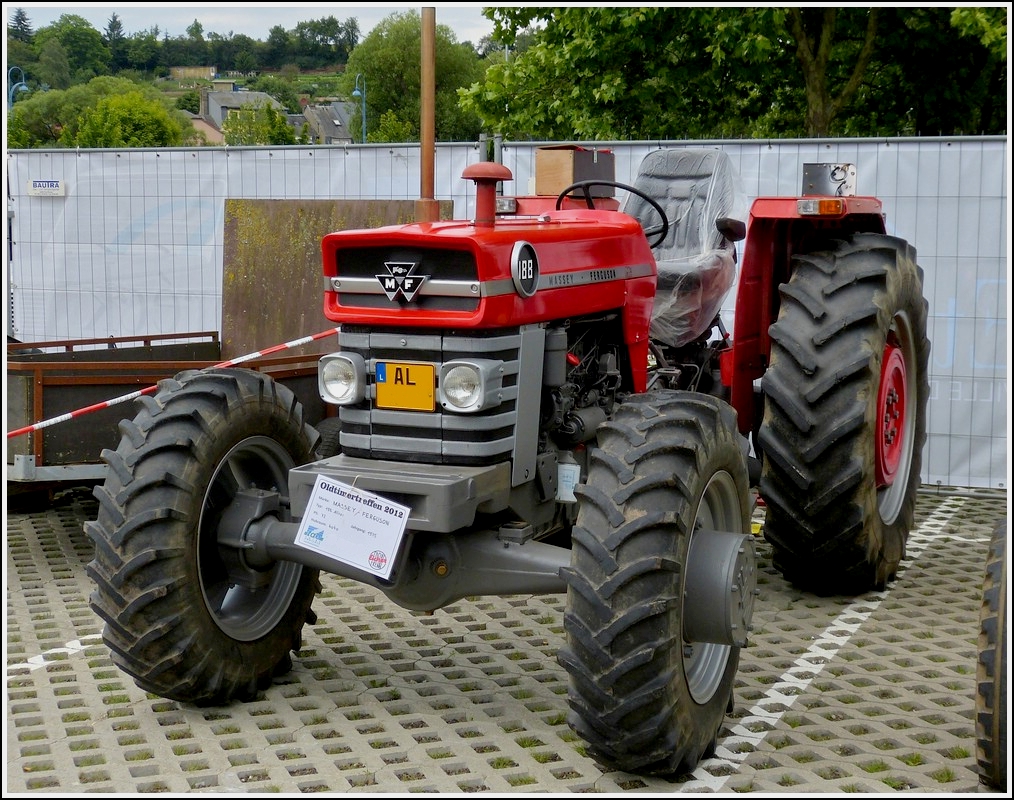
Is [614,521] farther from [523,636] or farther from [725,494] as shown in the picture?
[523,636]

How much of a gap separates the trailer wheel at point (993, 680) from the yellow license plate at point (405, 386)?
5.85 feet

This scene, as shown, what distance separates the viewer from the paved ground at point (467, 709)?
3832mm

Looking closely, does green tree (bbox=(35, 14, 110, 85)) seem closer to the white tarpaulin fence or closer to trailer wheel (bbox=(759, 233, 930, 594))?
the white tarpaulin fence

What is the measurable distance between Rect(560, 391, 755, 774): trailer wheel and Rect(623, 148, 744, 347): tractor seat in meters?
1.89

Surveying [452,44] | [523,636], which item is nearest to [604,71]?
[523,636]

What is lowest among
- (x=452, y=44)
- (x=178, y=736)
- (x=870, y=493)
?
(x=178, y=736)

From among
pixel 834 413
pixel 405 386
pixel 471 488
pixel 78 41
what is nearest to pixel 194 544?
pixel 405 386

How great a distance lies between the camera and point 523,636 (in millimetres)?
5254

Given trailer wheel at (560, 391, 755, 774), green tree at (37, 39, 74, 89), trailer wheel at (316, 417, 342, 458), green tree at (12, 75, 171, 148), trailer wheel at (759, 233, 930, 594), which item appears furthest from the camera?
green tree at (12, 75, 171, 148)

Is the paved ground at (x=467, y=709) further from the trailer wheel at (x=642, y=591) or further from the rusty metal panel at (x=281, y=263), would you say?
the rusty metal panel at (x=281, y=263)

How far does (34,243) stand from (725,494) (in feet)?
29.6

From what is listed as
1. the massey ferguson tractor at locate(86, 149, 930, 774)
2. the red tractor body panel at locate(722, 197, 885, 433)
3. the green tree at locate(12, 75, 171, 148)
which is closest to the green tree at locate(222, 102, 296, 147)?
the green tree at locate(12, 75, 171, 148)

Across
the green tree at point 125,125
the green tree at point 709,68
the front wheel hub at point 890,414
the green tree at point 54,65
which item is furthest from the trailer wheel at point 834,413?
the green tree at point 125,125

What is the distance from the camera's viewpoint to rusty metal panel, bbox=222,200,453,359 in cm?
818
